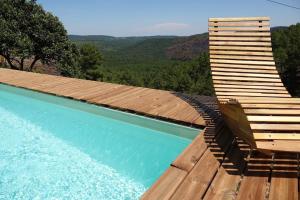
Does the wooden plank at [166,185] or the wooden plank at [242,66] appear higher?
the wooden plank at [242,66]

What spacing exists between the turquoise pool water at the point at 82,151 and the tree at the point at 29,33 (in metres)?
8.60

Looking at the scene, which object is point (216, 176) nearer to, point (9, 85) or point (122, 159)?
point (122, 159)

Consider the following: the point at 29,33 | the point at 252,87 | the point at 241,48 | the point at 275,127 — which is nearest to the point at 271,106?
the point at 275,127

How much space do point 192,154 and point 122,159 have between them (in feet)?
5.25

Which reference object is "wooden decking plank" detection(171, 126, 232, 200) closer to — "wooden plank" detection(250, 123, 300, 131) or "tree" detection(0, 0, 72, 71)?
"wooden plank" detection(250, 123, 300, 131)

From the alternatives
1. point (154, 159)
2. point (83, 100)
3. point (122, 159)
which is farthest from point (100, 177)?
point (83, 100)

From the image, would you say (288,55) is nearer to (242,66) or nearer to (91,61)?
(91,61)

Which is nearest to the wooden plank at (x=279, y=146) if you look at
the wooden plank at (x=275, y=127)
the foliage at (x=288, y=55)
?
the wooden plank at (x=275, y=127)

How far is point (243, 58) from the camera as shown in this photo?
5.46 meters

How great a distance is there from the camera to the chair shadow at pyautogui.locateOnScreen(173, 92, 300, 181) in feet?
9.96

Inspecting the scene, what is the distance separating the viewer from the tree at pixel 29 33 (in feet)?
47.1

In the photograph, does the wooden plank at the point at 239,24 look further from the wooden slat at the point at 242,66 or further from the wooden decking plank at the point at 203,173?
the wooden decking plank at the point at 203,173

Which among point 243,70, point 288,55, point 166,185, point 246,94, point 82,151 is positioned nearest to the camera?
point 166,185

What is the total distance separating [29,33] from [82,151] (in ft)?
39.0
